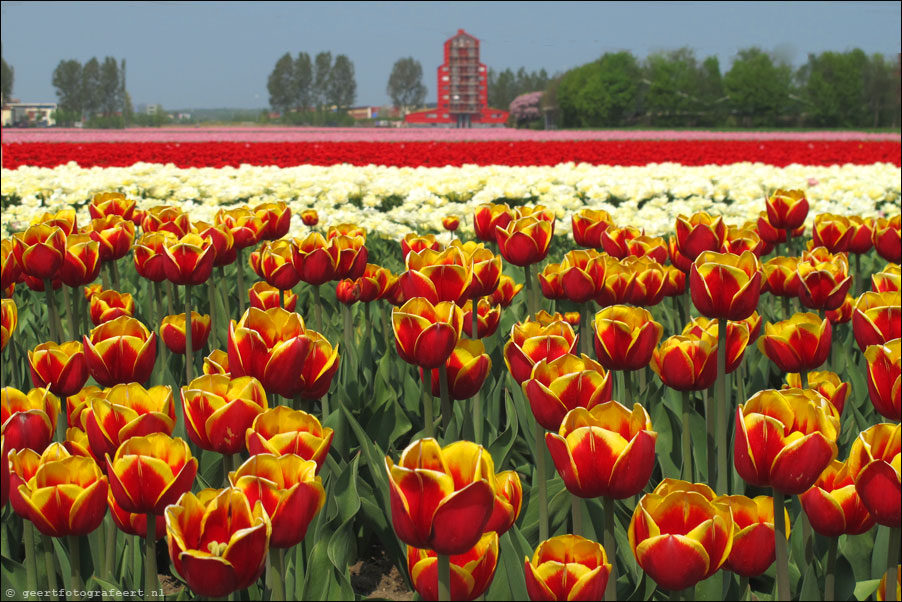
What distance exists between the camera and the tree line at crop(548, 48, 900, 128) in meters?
67.3

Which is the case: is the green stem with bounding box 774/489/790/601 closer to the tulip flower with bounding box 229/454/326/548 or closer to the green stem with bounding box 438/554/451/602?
the green stem with bounding box 438/554/451/602

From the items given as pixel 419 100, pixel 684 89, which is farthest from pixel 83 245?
pixel 419 100

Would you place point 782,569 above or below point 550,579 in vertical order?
below

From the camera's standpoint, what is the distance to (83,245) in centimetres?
275

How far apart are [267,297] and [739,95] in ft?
241

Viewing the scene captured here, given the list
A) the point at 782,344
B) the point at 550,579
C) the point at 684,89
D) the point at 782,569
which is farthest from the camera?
the point at 684,89

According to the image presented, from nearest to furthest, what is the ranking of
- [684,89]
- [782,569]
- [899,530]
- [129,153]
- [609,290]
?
1. [899,530]
2. [782,569]
3. [609,290]
4. [129,153]
5. [684,89]

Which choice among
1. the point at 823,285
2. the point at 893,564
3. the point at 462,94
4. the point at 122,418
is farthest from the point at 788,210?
the point at 462,94

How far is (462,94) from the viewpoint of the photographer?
91688 millimetres

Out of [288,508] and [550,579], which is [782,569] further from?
[288,508]

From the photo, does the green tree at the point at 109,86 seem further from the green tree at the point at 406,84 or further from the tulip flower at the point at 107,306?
the tulip flower at the point at 107,306

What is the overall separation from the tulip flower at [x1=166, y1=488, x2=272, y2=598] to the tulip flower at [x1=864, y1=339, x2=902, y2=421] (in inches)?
47.3

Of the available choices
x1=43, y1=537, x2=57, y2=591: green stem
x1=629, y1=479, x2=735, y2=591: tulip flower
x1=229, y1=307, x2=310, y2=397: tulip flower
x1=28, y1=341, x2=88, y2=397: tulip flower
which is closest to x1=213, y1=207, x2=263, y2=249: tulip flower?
x1=28, y1=341, x2=88, y2=397: tulip flower

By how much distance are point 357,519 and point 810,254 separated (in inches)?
71.2
